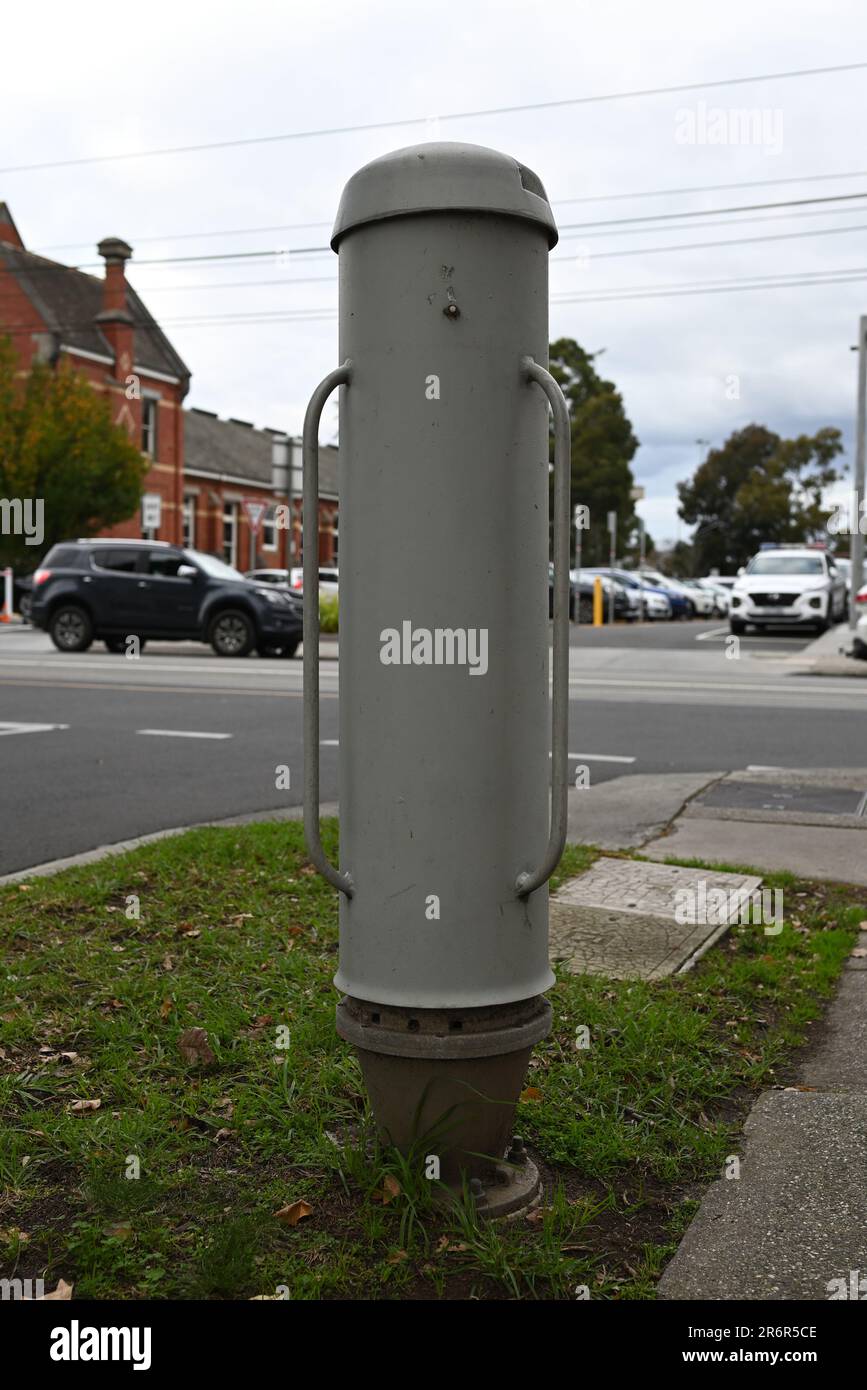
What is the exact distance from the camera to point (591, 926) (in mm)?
4750

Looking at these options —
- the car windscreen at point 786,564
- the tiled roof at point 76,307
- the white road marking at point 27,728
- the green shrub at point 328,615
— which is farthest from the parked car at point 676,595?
the white road marking at point 27,728

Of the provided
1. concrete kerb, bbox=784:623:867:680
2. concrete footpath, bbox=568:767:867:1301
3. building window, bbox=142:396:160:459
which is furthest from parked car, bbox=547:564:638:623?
concrete footpath, bbox=568:767:867:1301

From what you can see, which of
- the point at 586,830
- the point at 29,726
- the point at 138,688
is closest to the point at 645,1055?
the point at 586,830

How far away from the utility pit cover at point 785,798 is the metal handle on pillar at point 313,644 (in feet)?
Result: 16.3

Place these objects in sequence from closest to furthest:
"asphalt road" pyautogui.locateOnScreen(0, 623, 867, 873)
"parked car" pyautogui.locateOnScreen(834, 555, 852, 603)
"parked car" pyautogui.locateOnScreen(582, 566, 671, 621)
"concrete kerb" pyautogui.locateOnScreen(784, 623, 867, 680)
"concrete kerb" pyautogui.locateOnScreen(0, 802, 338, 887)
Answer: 1. "concrete kerb" pyautogui.locateOnScreen(0, 802, 338, 887)
2. "asphalt road" pyautogui.locateOnScreen(0, 623, 867, 873)
3. "concrete kerb" pyautogui.locateOnScreen(784, 623, 867, 680)
4. "parked car" pyautogui.locateOnScreen(834, 555, 852, 603)
5. "parked car" pyautogui.locateOnScreen(582, 566, 671, 621)

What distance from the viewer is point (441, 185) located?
2615mm

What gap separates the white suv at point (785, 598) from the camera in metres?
27.2

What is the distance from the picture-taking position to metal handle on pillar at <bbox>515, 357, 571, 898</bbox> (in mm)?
2637

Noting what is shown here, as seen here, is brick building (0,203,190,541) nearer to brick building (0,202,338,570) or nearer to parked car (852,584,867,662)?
brick building (0,202,338,570)

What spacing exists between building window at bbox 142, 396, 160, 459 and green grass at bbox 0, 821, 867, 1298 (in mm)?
41769

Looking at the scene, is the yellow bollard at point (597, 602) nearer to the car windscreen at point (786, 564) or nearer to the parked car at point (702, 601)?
the car windscreen at point (786, 564)

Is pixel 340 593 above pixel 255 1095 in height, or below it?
above

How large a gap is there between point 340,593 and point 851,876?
11.8 feet
